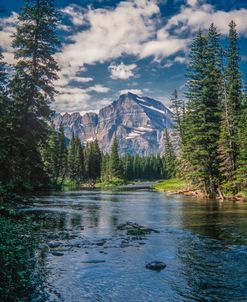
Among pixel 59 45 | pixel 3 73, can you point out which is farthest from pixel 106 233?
pixel 3 73

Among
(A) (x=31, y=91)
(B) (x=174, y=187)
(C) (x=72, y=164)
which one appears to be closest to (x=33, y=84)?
(A) (x=31, y=91)

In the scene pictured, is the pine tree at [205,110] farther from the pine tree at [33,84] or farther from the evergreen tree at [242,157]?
the pine tree at [33,84]

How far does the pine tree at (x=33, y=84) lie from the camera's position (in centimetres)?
2548

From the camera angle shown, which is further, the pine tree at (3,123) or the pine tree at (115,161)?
the pine tree at (115,161)

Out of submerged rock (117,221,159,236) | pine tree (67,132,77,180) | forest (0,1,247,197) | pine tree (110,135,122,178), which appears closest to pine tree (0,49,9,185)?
forest (0,1,247,197)

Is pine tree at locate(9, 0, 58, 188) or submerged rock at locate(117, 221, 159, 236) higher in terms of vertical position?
pine tree at locate(9, 0, 58, 188)

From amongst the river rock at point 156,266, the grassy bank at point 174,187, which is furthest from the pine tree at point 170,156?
the river rock at point 156,266

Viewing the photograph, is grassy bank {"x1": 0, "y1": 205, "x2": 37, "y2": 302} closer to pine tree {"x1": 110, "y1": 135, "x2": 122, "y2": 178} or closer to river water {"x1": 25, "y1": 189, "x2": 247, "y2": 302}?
river water {"x1": 25, "y1": 189, "x2": 247, "y2": 302}

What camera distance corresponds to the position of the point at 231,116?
1838 inches

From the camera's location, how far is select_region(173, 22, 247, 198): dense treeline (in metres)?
46.2

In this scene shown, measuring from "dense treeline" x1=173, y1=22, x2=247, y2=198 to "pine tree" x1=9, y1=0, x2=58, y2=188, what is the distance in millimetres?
26820

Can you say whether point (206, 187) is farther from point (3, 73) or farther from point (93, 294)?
point (93, 294)

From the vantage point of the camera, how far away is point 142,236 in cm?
1956

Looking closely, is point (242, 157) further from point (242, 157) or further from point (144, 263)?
point (144, 263)
